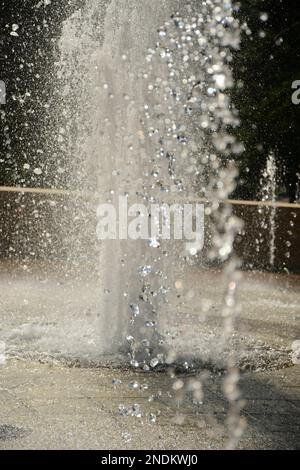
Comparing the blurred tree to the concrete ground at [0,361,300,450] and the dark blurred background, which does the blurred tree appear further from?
the concrete ground at [0,361,300,450]

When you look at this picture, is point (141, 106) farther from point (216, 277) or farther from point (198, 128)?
point (198, 128)

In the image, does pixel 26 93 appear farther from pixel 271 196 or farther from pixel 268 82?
pixel 271 196

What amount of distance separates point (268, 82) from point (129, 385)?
42.5 feet

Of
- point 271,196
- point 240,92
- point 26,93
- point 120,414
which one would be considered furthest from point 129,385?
point 271,196

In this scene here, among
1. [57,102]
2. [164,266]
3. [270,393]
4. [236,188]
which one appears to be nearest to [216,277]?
[164,266]

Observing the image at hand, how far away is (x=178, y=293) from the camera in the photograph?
25.2 ft

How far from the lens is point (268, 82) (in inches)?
619

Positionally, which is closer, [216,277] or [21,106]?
[216,277]

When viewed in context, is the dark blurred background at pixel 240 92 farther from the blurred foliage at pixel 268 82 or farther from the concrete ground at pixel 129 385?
the concrete ground at pixel 129 385

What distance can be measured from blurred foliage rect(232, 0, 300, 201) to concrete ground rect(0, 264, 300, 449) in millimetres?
9239

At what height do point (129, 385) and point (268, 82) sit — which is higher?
point (268, 82)
